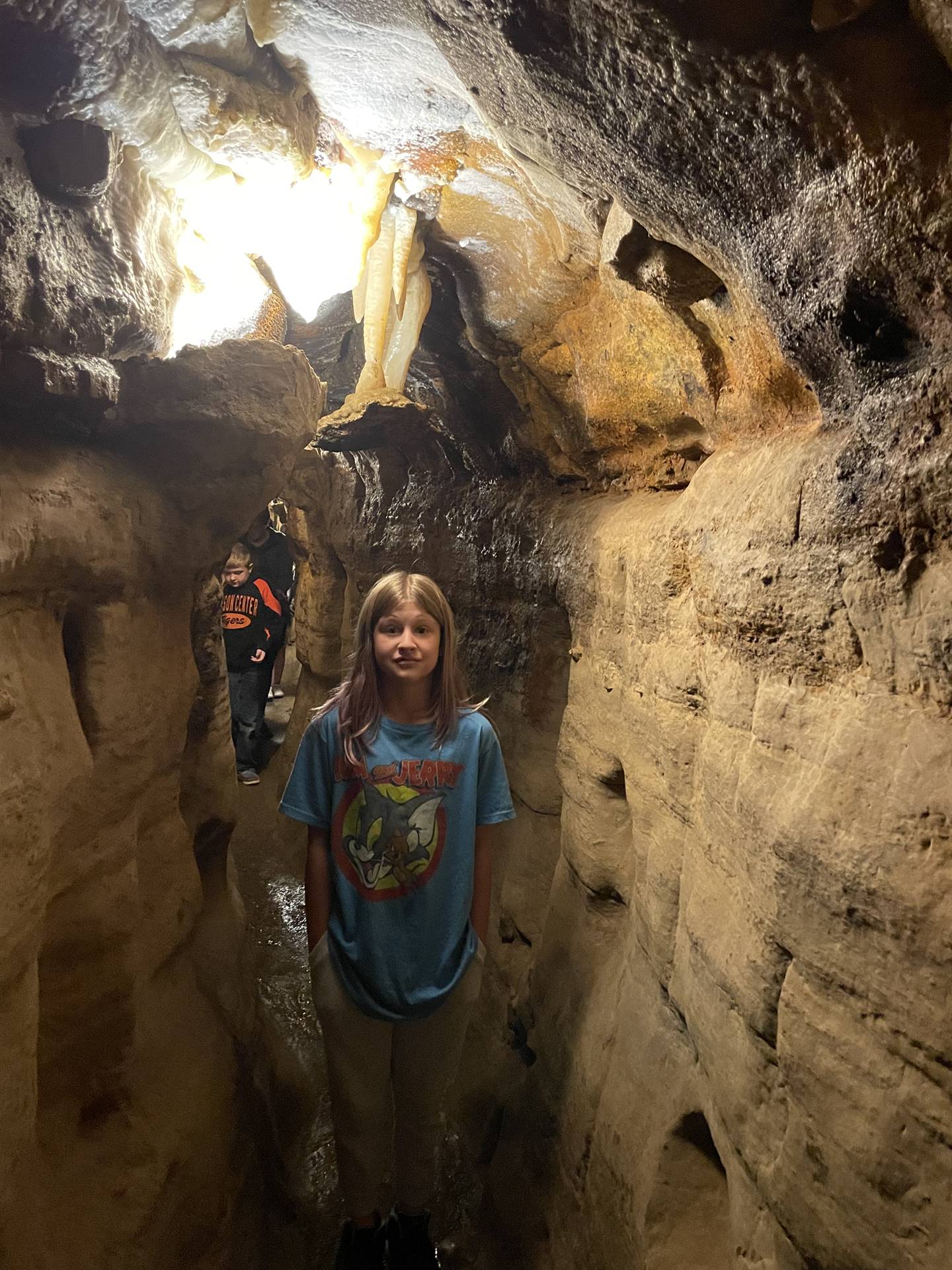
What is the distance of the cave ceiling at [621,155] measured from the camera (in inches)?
44.9

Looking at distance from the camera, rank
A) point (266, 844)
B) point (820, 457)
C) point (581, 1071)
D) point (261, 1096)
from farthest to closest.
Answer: point (266, 844) < point (261, 1096) < point (581, 1071) < point (820, 457)

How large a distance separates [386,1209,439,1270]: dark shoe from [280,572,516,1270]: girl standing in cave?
4cm

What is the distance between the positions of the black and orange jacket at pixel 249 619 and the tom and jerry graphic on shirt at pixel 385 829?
4253 millimetres

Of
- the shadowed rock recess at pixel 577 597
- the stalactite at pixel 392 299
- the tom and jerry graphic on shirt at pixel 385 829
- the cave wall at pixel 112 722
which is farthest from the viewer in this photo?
the stalactite at pixel 392 299

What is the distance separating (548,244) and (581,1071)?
2.94 m

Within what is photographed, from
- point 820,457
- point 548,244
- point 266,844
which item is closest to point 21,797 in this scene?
point 820,457

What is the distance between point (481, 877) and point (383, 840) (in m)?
0.37

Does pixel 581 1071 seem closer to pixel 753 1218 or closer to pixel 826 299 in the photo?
pixel 753 1218

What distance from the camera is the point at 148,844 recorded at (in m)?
2.86

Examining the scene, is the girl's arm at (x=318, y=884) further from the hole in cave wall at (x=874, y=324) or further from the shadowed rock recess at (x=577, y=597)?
the hole in cave wall at (x=874, y=324)

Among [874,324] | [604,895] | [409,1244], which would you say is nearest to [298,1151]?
[409,1244]

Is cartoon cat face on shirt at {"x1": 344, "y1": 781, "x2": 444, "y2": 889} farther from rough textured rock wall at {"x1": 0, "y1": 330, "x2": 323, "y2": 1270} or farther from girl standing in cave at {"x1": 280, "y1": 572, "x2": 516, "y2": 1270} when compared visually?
rough textured rock wall at {"x1": 0, "y1": 330, "x2": 323, "y2": 1270}

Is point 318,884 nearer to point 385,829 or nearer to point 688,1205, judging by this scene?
point 385,829

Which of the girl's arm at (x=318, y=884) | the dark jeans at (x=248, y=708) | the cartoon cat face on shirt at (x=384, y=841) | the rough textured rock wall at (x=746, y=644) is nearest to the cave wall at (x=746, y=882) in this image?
the rough textured rock wall at (x=746, y=644)
